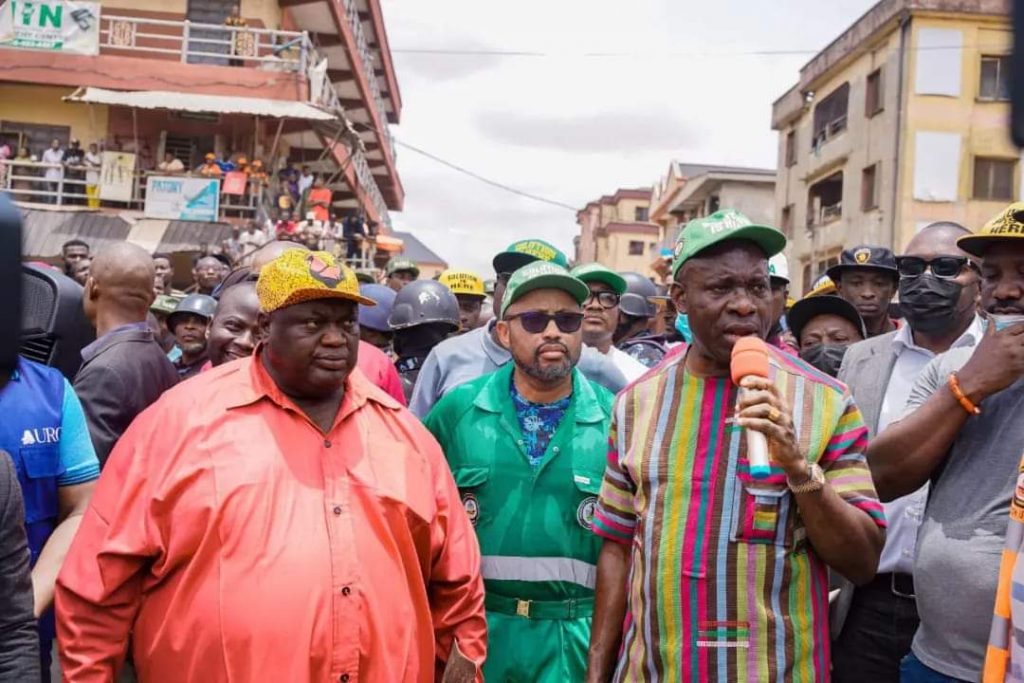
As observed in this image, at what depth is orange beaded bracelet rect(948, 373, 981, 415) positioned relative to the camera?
2.87 meters

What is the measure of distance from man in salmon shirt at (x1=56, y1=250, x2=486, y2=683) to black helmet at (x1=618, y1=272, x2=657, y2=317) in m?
5.17

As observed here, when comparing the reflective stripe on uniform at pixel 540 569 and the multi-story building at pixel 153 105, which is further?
the multi-story building at pixel 153 105

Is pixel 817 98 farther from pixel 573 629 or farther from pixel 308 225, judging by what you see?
pixel 573 629

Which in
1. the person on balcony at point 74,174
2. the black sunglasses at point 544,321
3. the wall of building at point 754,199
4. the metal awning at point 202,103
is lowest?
the black sunglasses at point 544,321

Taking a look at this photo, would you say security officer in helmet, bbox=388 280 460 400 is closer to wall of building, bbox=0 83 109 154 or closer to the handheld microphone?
the handheld microphone

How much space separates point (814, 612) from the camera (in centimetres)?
280

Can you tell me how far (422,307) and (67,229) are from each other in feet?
56.8

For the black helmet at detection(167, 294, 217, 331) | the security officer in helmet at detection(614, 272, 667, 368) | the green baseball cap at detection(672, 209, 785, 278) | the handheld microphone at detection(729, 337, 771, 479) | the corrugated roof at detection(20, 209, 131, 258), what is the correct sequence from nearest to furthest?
the handheld microphone at detection(729, 337, 771, 479), the green baseball cap at detection(672, 209, 785, 278), the black helmet at detection(167, 294, 217, 331), the security officer in helmet at detection(614, 272, 667, 368), the corrugated roof at detection(20, 209, 131, 258)

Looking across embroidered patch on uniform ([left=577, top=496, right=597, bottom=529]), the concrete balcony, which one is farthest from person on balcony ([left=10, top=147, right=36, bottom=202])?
embroidered patch on uniform ([left=577, top=496, right=597, bottom=529])

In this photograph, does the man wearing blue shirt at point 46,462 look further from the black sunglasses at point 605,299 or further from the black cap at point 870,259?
the black cap at point 870,259

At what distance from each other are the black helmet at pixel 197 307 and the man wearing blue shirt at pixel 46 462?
3437 mm

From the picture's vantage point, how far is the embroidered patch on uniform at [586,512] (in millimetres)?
3793

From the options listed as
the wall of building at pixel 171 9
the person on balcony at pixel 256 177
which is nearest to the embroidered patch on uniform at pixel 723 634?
the person on balcony at pixel 256 177

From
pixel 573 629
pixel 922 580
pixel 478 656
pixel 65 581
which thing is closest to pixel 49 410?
pixel 65 581
